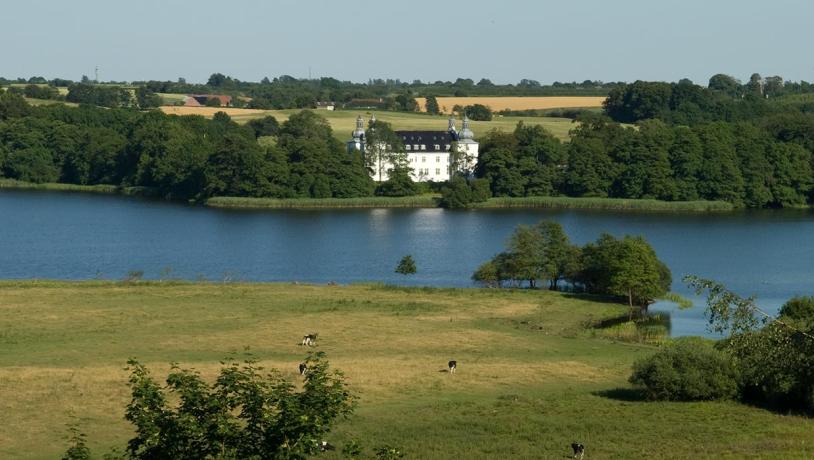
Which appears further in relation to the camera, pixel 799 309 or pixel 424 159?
pixel 424 159

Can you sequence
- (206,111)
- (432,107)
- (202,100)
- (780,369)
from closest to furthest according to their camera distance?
(780,369), (206,111), (432,107), (202,100)

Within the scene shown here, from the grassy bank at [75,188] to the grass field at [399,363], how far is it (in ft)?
186

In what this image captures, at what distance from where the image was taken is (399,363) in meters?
35.2

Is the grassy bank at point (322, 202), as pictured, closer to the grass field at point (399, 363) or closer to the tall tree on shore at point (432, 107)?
the grass field at point (399, 363)

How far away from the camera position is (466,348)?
38531 millimetres

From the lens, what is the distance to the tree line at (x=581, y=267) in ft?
157

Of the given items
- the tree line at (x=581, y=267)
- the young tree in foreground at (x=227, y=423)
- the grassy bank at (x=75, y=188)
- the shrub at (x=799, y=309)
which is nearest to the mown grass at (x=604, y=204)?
the grassy bank at (x=75, y=188)

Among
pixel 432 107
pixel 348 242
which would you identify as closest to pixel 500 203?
pixel 348 242

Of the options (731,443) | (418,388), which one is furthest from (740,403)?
(418,388)

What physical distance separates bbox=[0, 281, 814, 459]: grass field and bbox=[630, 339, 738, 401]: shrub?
20.6 inches

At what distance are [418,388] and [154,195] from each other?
76.1 metres

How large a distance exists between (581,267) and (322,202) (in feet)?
151

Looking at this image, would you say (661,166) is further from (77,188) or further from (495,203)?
(77,188)

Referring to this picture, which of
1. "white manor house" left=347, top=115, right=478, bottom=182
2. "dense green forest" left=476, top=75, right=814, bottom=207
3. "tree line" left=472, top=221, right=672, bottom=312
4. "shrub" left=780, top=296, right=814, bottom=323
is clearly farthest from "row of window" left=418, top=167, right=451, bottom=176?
"shrub" left=780, top=296, right=814, bottom=323
